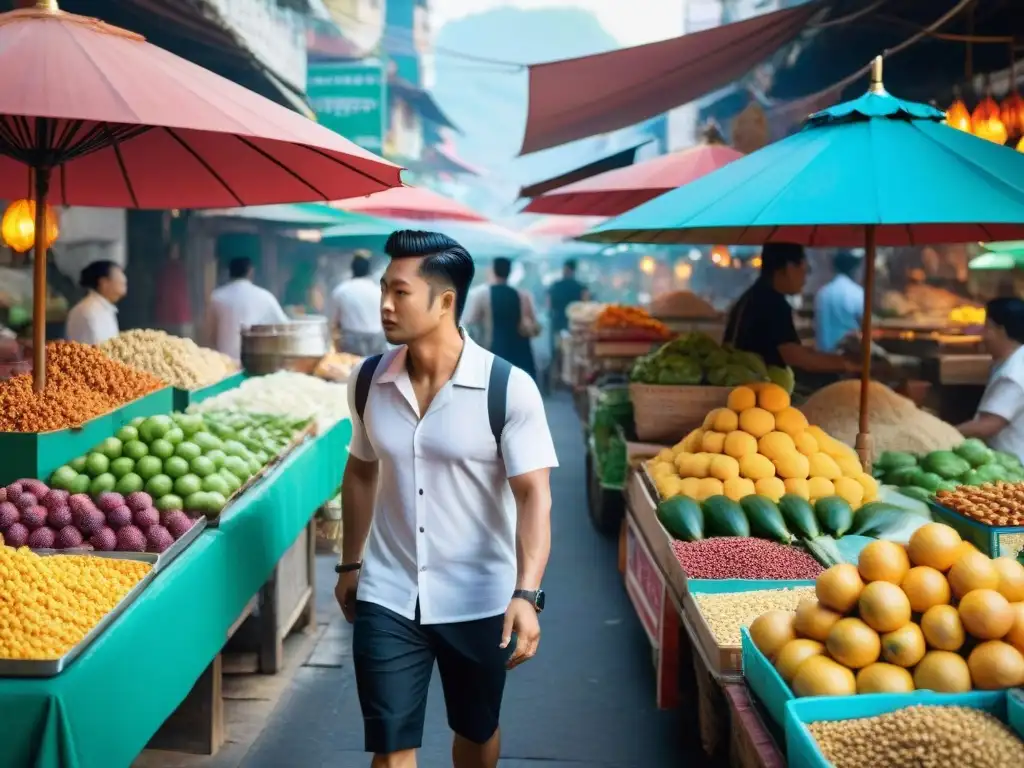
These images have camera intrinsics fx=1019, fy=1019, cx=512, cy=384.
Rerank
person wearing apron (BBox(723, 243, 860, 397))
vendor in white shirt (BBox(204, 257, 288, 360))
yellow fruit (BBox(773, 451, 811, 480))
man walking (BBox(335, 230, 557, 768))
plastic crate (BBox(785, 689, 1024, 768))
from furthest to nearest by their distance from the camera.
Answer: vendor in white shirt (BBox(204, 257, 288, 360)), person wearing apron (BBox(723, 243, 860, 397)), yellow fruit (BBox(773, 451, 811, 480)), man walking (BBox(335, 230, 557, 768)), plastic crate (BBox(785, 689, 1024, 768))

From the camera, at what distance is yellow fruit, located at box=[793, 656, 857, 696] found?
100.0 inches

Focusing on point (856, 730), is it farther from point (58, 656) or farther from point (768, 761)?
point (58, 656)

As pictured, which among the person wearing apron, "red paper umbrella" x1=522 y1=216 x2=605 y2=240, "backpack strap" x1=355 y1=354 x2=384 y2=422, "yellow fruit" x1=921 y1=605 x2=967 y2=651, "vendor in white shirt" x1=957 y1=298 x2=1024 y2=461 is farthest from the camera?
"red paper umbrella" x1=522 y1=216 x2=605 y2=240

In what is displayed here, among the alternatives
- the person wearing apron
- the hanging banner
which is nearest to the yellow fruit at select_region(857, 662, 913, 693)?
the person wearing apron

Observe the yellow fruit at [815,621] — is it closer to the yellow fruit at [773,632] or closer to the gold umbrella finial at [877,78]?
the yellow fruit at [773,632]

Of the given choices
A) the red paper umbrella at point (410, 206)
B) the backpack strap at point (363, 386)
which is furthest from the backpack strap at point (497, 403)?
the red paper umbrella at point (410, 206)

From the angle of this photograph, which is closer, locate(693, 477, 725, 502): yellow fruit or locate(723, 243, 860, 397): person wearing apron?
locate(693, 477, 725, 502): yellow fruit

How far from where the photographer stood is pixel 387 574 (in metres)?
3.01

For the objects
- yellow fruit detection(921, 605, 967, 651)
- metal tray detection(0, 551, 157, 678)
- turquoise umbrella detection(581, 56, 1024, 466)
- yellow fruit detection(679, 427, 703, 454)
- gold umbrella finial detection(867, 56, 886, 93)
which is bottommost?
metal tray detection(0, 551, 157, 678)

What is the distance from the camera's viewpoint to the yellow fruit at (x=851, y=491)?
464 centimetres

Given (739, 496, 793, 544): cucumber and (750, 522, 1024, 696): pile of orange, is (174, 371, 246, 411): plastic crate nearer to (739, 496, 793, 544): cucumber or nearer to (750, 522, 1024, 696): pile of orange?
(739, 496, 793, 544): cucumber

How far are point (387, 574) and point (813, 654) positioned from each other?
1.22 meters

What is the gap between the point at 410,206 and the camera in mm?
10969

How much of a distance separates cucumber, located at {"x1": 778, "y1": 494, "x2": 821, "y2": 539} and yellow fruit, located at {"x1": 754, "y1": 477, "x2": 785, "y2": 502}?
12cm
